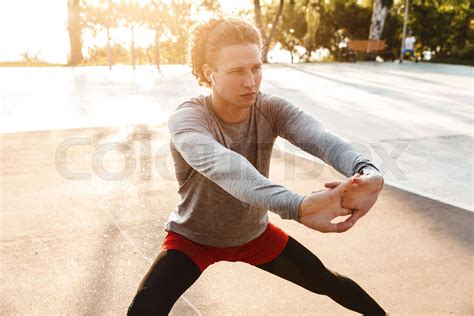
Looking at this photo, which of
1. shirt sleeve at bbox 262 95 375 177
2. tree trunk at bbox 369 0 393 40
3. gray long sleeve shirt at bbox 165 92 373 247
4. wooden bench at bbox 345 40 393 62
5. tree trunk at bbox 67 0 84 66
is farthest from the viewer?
tree trunk at bbox 369 0 393 40

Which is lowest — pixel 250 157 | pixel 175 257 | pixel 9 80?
pixel 9 80

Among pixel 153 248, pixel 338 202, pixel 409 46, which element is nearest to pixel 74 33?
pixel 409 46

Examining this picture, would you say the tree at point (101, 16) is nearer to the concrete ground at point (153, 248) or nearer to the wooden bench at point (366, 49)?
the wooden bench at point (366, 49)

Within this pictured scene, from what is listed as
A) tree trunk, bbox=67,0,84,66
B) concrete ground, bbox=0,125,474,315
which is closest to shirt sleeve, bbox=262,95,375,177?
concrete ground, bbox=0,125,474,315

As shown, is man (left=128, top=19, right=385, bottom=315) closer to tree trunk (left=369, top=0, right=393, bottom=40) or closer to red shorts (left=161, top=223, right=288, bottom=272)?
red shorts (left=161, top=223, right=288, bottom=272)

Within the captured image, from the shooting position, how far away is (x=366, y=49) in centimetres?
2688

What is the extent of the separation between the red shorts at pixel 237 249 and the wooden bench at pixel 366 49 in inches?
998

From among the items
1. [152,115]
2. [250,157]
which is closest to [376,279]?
[250,157]

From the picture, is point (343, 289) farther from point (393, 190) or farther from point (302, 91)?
point (302, 91)

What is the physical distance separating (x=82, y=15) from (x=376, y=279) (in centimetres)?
2399

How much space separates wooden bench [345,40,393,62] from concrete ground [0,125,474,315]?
69.8 ft

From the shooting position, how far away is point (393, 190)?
6.07m

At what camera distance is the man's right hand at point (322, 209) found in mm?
1868

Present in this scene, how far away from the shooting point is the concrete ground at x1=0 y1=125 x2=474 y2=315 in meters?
3.62
